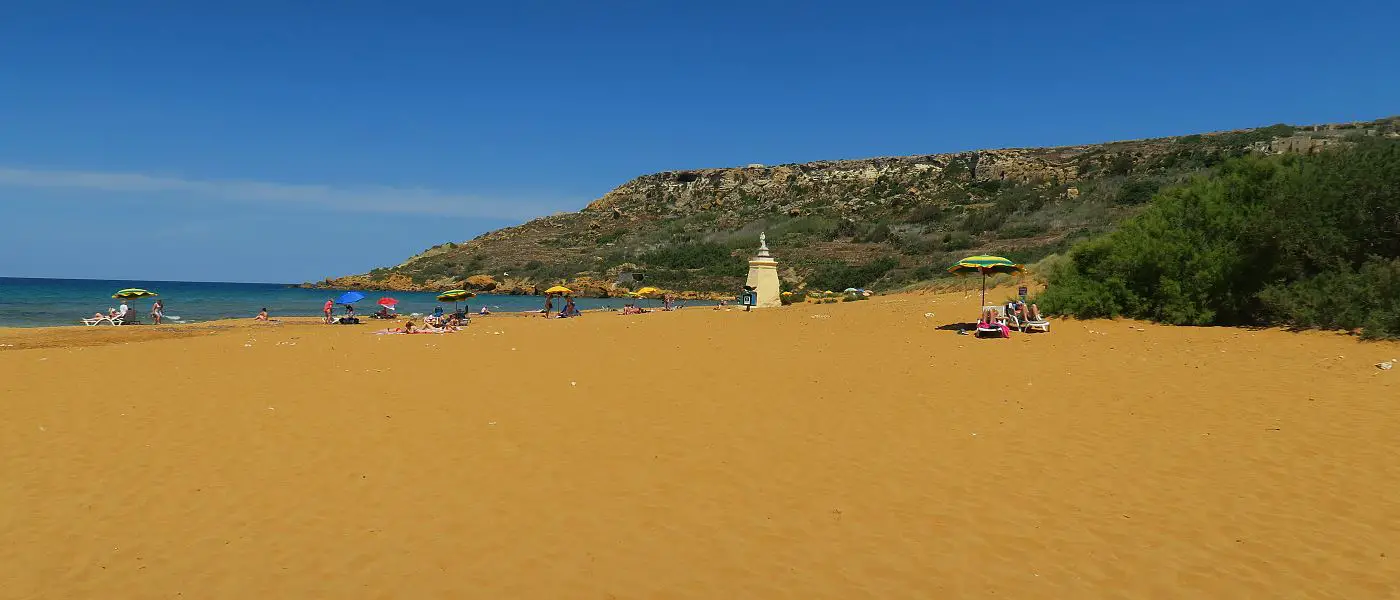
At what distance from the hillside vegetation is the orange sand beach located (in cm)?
3212

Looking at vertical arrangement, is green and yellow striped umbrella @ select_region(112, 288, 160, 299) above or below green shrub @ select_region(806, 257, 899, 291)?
below

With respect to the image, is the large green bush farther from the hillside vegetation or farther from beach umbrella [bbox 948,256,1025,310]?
the hillside vegetation

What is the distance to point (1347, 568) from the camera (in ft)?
14.1

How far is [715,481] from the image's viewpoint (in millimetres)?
5984

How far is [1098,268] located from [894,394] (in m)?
10.9

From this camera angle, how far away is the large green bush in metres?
12.9

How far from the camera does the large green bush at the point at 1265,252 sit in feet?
42.3

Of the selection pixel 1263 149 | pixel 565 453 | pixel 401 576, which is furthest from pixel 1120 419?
pixel 1263 149

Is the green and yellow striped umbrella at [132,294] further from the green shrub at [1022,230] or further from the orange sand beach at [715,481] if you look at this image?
the green shrub at [1022,230]

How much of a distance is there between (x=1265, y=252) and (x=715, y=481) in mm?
14084

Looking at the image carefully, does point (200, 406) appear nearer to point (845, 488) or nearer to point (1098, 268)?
point (845, 488)

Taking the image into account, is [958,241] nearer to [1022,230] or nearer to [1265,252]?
[1022,230]

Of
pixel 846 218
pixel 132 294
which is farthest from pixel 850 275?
pixel 132 294

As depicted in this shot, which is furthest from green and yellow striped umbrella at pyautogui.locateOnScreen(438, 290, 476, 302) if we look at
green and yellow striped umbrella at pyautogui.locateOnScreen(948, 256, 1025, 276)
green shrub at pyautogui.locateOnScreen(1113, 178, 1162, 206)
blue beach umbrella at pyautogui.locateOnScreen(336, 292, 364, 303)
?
green shrub at pyautogui.locateOnScreen(1113, 178, 1162, 206)
